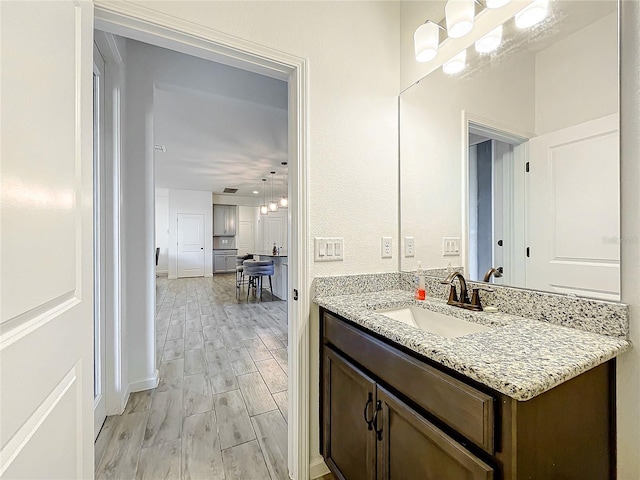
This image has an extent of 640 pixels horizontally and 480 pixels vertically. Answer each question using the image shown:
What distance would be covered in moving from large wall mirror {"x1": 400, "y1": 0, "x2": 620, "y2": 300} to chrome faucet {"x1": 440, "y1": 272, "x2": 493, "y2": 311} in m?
0.12

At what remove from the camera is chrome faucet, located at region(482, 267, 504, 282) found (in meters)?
1.28

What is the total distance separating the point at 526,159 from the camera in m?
1.19

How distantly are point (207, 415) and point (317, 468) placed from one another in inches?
35.7

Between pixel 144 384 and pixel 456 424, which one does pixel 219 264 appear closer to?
pixel 144 384

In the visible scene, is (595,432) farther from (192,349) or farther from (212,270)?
(212,270)

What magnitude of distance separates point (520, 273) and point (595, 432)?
564 mm

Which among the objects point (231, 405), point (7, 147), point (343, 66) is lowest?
point (231, 405)

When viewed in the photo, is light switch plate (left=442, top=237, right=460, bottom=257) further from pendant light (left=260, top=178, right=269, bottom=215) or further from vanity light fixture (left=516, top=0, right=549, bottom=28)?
pendant light (left=260, top=178, right=269, bottom=215)

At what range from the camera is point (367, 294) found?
60.4 inches

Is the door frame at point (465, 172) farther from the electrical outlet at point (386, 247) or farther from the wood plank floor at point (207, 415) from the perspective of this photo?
the wood plank floor at point (207, 415)

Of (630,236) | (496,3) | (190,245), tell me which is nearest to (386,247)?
(630,236)

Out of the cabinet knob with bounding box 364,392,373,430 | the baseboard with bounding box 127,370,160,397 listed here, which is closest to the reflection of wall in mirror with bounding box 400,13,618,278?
the cabinet knob with bounding box 364,392,373,430

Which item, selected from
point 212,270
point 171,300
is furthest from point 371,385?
point 212,270

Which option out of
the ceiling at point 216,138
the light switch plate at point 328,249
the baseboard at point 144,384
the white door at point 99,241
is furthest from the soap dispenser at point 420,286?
the ceiling at point 216,138
